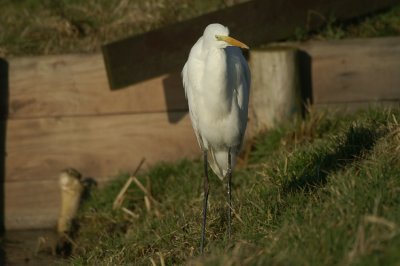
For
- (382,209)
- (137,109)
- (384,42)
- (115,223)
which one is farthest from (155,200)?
(382,209)

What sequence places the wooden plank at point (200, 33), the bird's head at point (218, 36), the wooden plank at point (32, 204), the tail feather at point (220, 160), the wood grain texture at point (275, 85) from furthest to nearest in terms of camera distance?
the wooden plank at point (32, 204)
the wood grain texture at point (275, 85)
the wooden plank at point (200, 33)
the tail feather at point (220, 160)
the bird's head at point (218, 36)

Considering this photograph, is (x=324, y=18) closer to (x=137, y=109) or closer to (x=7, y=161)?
(x=137, y=109)

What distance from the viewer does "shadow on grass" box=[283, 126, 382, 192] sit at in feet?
16.2

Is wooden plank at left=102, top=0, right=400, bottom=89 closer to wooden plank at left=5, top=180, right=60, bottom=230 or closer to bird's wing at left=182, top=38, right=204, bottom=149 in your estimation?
wooden plank at left=5, top=180, right=60, bottom=230

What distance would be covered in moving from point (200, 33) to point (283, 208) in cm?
213

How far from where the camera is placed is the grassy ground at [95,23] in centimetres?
697

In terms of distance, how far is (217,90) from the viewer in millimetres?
4637

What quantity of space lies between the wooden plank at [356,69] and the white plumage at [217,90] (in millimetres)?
1756

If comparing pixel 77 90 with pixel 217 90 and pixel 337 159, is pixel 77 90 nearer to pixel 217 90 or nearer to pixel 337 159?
pixel 217 90

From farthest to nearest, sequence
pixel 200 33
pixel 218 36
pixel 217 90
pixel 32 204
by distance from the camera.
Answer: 1. pixel 32 204
2. pixel 200 33
3. pixel 217 90
4. pixel 218 36

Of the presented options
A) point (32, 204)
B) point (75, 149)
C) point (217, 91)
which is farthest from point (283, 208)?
point (32, 204)

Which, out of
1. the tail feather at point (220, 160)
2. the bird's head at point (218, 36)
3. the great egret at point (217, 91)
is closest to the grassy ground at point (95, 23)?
the tail feather at point (220, 160)

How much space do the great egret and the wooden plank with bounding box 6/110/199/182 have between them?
166 centimetres

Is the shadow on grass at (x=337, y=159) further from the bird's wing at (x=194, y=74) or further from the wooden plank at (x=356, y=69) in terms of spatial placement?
the wooden plank at (x=356, y=69)
